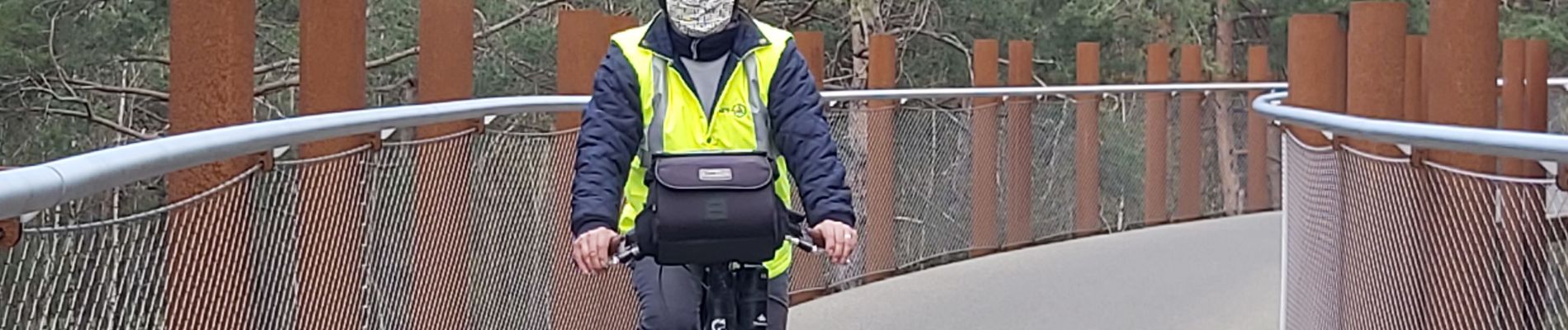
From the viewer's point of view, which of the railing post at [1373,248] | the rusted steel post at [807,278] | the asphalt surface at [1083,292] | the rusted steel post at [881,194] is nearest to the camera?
the railing post at [1373,248]

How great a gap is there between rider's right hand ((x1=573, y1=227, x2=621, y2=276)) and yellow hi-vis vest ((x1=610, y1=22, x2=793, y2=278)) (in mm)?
326

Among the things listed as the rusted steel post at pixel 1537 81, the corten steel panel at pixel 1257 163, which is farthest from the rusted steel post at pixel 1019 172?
the corten steel panel at pixel 1257 163

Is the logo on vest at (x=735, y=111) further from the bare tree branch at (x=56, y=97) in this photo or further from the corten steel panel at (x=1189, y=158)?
the bare tree branch at (x=56, y=97)

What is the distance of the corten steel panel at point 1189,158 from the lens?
17859mm

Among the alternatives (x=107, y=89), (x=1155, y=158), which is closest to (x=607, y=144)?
(x=1155, y=158)

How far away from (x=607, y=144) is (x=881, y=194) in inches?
305

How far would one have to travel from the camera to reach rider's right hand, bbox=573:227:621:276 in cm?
468

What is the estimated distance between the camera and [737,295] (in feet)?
15.9

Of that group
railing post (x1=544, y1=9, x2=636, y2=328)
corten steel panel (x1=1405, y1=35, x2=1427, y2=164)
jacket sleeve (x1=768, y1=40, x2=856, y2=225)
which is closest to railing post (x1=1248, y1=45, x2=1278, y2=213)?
corten steel panel (x1=1405, y1=35, x2=1427, y2=164)

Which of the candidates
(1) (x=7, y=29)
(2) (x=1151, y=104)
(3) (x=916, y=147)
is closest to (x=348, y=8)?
(3) (x=916, y=147)

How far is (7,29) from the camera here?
26188 millimetres

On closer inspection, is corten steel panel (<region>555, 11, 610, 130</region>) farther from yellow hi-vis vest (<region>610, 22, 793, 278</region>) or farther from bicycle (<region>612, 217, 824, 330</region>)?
bicycle (<region>612, 217, 824, 330</region>)

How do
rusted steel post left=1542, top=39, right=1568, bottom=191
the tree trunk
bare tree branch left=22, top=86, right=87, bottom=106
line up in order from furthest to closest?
1. bare tree branch left=22, top=86, right=87, bottom=106
2. the tree trunk
3. rusted steel post left=1542, top=39, right=1568, bottom=191

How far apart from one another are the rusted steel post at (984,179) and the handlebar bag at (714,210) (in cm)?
954
